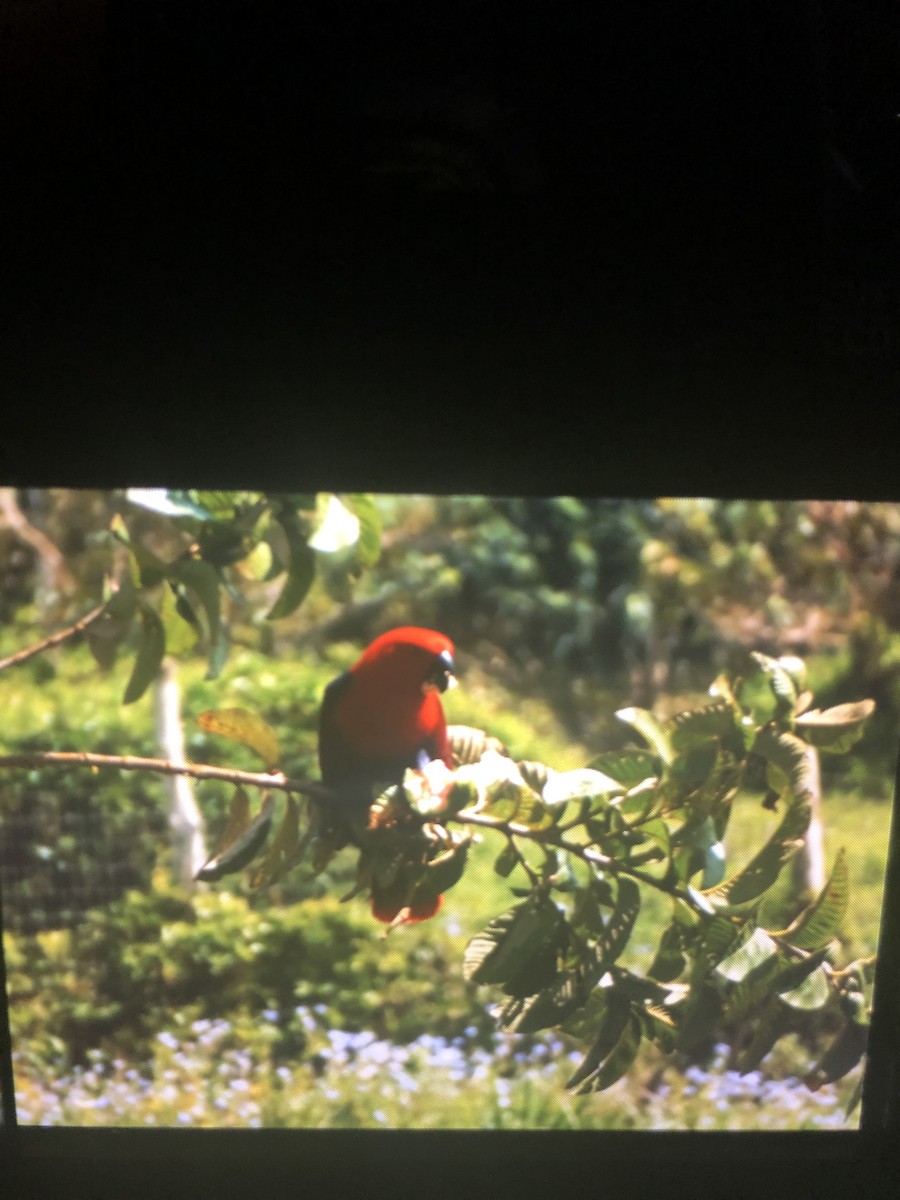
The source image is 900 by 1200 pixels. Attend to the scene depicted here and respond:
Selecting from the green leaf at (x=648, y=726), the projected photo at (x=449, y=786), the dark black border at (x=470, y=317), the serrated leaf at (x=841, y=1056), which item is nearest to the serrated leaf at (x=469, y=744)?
the projected photo at (x=449, y=786)

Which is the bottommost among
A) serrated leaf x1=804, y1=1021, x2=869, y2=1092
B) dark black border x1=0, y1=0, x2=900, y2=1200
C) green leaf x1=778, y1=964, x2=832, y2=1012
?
serrated leaf x1=804, y1=1021, x2=869, y2=1092

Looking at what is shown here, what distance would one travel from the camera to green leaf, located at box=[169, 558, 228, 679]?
93 centimetres

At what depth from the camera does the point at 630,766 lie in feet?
3.06

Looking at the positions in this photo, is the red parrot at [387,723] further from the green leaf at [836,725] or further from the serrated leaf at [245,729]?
the green leaf at [836,725]

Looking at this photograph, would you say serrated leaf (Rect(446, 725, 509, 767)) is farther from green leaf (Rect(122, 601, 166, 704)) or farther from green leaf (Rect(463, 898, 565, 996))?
green leaf (Rect(122, 601, 166, 704))

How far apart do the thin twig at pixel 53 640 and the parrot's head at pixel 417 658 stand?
262mm

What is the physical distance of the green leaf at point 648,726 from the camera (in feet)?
3.04

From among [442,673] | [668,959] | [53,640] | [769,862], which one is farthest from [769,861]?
[53,640]

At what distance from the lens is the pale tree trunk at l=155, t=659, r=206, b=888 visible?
935mm

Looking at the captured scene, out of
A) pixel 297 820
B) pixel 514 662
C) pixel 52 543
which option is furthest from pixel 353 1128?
pixel 52 543

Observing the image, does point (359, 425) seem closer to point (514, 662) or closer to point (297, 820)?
point (514, 662)

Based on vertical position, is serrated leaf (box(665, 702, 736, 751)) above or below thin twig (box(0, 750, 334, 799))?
above

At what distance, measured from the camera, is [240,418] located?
0.93 m

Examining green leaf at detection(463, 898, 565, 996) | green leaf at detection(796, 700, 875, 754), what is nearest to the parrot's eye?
green leaf at detection(463, 898, 565, 996)
